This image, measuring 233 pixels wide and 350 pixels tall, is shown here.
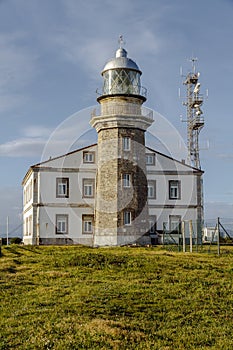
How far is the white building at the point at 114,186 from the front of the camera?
31859 mm

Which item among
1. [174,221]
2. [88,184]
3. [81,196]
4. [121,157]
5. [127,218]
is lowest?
[174,221]

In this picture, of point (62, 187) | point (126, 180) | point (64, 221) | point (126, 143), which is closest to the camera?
point (126, 180)

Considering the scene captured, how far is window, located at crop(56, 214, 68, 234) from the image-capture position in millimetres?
38812

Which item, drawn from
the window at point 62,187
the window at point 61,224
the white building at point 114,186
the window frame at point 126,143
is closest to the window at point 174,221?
the white building at point 114,186

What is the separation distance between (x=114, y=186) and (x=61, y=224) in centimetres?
844

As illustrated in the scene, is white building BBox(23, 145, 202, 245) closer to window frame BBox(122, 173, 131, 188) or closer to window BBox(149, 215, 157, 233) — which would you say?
window BBox(149, 215, 157, 233)

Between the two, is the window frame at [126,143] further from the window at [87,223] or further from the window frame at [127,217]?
the window at [87,223]

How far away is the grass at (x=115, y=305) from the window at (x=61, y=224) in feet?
67.8

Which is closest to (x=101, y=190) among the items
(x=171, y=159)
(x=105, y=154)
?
(x=105, y=154)

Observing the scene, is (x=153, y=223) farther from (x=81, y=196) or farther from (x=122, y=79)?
(x=122, y=79)

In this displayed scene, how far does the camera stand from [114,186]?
3189 centimetres

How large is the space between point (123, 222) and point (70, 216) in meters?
8.57

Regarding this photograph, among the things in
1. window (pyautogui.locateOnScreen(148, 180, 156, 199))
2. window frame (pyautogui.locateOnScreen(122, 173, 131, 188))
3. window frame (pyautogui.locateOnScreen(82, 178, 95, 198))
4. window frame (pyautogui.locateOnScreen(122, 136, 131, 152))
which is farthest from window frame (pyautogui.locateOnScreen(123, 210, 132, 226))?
window (pyautogui.locateOnScreen(148, 180, 156, 199))

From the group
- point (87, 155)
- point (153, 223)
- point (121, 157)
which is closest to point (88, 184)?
point (87, 155)
